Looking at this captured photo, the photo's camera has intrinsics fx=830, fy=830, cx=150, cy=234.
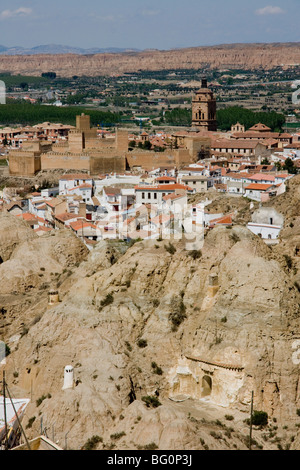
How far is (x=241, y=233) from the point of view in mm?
17812

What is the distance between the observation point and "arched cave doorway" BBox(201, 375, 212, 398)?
50.5 feet

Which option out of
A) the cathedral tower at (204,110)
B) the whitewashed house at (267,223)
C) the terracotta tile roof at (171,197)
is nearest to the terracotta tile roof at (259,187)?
the terracotta tile roof at (171,197)

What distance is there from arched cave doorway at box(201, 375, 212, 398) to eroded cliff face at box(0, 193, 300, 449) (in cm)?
2

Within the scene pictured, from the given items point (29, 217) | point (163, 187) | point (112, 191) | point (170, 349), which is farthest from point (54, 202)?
point (170, 349)

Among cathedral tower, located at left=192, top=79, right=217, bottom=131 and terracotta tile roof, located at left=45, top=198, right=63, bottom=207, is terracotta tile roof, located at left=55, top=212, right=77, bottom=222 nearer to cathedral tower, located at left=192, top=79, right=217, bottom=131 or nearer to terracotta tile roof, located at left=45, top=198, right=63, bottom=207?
terracotta tile roof, located at left=45, top=198, right=63, bottom=207

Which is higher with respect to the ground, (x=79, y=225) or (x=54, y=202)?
(x=79, y=225)

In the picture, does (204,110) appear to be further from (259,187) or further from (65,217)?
(65,217)

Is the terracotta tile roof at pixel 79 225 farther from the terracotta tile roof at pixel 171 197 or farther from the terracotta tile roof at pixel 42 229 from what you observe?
the terracotta tile roof at pixel 171 197

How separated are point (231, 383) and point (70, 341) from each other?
11.5ft

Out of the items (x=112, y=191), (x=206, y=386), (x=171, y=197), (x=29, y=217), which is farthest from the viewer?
(x=112, y=191)

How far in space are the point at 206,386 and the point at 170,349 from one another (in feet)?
3.77

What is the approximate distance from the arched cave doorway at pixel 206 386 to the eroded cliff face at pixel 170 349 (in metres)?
0.02

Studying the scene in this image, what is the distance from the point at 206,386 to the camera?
15.5 meters

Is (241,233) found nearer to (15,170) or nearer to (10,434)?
(10,434)
